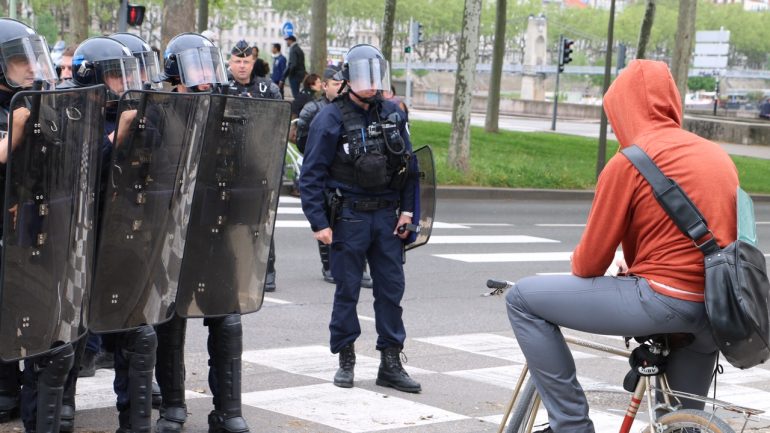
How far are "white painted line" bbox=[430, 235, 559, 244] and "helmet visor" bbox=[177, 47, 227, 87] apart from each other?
8.50 meters

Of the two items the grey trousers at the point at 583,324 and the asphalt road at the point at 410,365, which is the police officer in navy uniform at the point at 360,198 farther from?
the grey trousers at the point at 583,324

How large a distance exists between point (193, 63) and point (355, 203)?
1.38 meters

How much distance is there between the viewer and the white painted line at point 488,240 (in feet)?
47.2

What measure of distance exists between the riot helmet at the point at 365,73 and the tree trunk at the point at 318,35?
1840 cm

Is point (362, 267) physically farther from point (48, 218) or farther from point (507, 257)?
point (507, 257)

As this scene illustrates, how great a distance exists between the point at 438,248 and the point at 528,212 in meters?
5.35

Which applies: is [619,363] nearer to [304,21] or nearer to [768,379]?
[768,379]

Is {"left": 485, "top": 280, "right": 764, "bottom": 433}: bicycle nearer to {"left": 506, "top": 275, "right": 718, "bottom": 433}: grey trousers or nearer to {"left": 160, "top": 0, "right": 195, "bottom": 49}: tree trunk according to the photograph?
{"left": 506, "top": 275, "right": 718, "bottom": 433}: grey trousers

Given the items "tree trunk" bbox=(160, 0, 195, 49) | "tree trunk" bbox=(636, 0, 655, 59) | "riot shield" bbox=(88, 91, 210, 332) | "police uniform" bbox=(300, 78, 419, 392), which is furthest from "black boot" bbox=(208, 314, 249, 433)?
"tree trunk" bbox=(636, 0, 655, 59)

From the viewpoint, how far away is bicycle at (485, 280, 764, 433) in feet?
12.8

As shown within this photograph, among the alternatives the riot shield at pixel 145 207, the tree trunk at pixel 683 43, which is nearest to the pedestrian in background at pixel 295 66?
the tree trunk at pixel 683 43

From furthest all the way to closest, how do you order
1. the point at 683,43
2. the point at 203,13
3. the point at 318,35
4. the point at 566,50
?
the point at 566,50 < the point at 203,13 < the point at 683,43 < the point at 318,35

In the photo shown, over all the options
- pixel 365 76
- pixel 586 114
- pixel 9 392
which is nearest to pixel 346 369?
pixel 365 76

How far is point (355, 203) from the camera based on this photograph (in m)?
6.76
